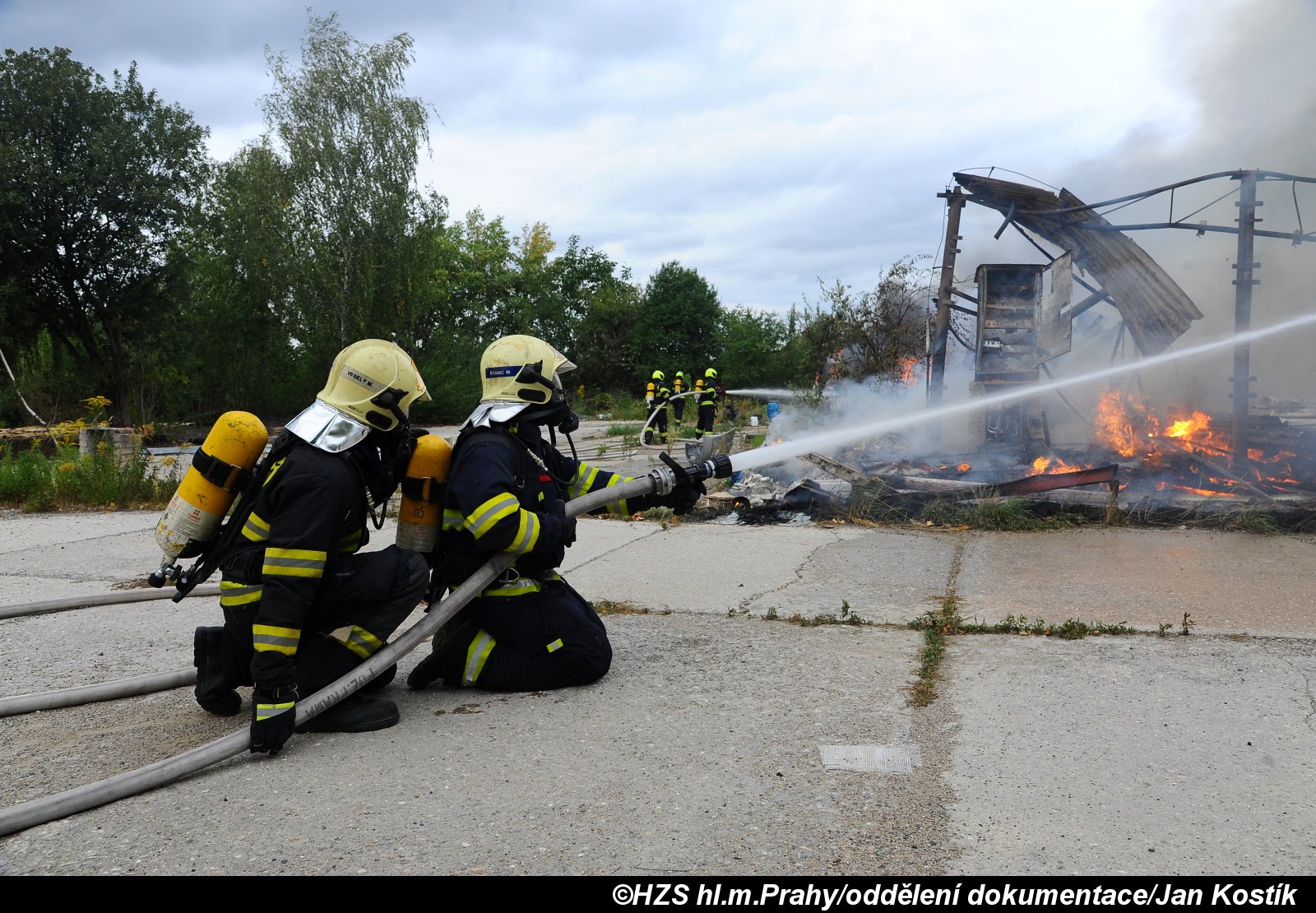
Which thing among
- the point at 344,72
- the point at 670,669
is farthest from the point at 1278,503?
the point at 344,72

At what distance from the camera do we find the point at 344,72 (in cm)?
2619

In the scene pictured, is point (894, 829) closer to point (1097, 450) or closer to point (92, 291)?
point (1097, 450)

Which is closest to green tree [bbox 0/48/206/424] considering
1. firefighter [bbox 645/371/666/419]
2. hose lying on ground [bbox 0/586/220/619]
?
firefighter [bbox 645/371/666/419]

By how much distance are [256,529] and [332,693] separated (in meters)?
0.59

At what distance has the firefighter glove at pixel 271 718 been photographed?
2812mm

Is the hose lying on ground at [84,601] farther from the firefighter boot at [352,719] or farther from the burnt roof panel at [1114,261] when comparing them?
the burnt roof panel at [1114,261]

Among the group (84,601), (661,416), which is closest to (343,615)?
(84,601)

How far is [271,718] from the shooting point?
281 cm

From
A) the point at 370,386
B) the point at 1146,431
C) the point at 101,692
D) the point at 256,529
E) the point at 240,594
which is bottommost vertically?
the point at 101,692

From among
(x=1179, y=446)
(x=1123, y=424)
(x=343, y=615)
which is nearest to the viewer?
(x=343, y=615)

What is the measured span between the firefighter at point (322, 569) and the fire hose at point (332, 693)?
8 centimetres

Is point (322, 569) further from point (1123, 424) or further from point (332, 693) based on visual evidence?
point (1123, 424)

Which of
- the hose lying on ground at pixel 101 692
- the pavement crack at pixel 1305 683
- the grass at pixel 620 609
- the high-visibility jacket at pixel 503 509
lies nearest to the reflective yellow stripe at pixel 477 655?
the high-visibility jacket at pixel 503 509

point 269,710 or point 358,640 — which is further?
point 358,640
